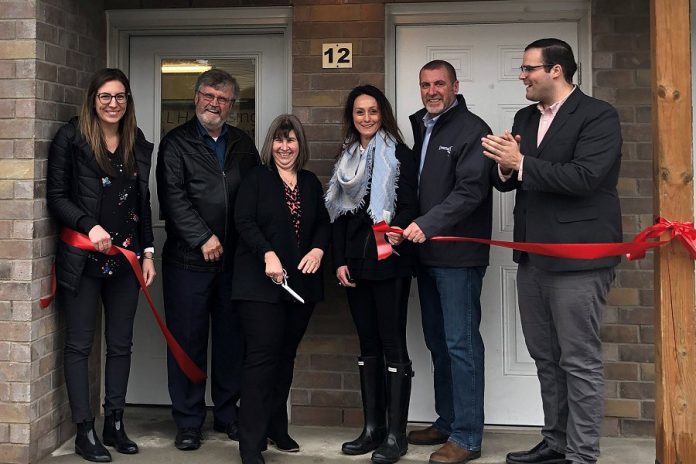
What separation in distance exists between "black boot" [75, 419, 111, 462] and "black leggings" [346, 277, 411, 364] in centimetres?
143

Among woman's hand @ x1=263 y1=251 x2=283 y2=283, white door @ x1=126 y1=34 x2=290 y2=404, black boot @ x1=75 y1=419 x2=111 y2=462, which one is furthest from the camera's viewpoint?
white door @ x1=126 y1=34 x2=290 y2=404

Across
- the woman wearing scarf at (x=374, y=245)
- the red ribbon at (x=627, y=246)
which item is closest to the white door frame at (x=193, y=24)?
the woman wearing scarf at (x=374, y=245)

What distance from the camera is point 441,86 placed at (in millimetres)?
4238

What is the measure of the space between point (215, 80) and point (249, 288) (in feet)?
3.74

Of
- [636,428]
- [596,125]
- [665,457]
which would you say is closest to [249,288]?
[596,125]

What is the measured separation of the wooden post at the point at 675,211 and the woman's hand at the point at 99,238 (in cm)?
260

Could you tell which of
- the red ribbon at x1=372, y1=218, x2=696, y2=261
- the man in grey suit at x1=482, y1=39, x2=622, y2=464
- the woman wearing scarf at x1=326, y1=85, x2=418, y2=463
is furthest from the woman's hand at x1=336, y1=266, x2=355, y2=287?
the man in grey suit at x1=482, y1=39, x2=622, y2=464

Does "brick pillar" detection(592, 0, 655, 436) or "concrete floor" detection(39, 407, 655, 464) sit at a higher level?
"brick pillar" detection(592, 0, 655, 436)

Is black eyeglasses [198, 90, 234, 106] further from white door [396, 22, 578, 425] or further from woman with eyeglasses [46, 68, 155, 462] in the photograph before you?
white door [396, 22, 578, 425]

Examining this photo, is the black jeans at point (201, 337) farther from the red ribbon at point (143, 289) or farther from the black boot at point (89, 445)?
the black boot at point (89, 445)

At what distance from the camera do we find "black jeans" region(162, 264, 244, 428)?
14.9 feet

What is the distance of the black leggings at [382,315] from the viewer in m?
4.20

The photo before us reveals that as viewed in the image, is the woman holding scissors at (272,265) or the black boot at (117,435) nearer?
the woman holding scissors at (272,265)

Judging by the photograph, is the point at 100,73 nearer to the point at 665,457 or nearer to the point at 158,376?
the point at 158,376
